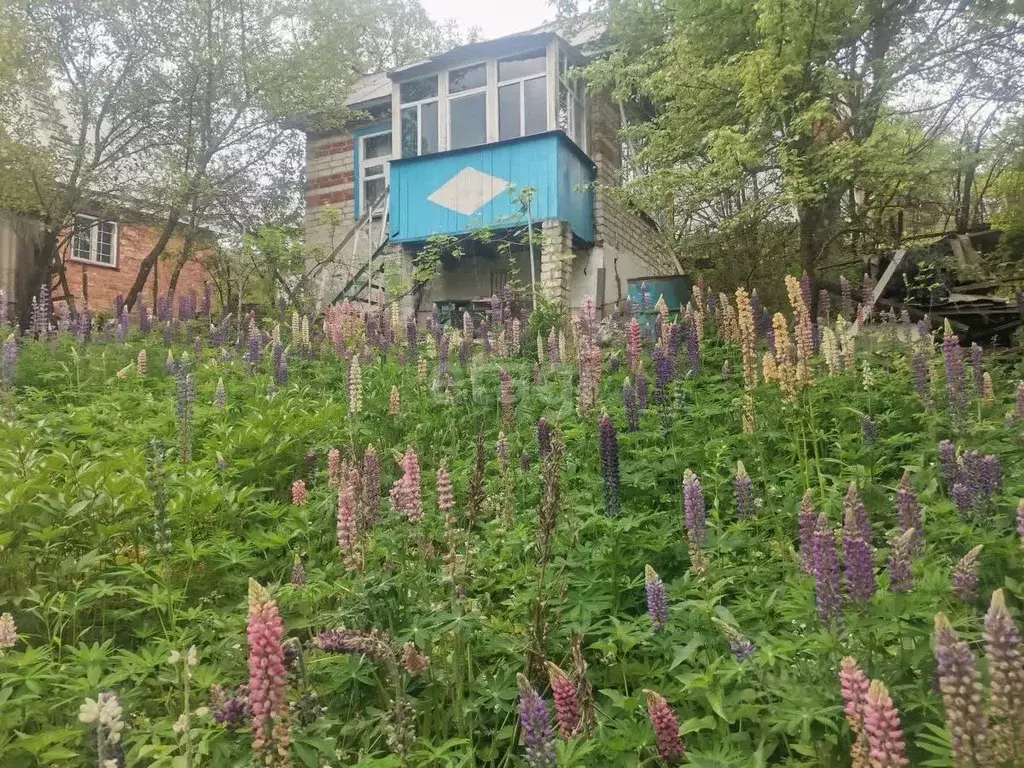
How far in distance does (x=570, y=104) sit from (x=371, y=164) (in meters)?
6.31

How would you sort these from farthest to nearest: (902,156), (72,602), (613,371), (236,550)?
(902,156)
(613,371)
(236,550)
(72,602)

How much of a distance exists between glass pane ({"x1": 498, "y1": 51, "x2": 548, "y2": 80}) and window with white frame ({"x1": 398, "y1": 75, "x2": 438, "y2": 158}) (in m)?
1.70

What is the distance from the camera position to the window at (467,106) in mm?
14758

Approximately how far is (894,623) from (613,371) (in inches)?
170

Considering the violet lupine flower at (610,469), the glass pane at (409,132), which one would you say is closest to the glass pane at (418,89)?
the glass pane at (409,132)

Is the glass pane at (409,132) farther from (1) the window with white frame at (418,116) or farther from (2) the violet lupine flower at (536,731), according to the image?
(2) the violet lupine flower at (536,731)

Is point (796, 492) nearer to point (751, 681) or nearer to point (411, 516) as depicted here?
point (751, 681)

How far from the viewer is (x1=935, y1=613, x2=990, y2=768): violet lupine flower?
1.34 meters

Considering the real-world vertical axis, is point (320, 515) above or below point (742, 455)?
below

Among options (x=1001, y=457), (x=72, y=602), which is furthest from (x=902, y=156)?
(x=72, y=602)

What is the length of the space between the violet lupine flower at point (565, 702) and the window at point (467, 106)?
14.0 meters

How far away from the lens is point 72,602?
292 centimetres

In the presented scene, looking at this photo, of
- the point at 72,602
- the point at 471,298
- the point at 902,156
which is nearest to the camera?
the point at 72,602

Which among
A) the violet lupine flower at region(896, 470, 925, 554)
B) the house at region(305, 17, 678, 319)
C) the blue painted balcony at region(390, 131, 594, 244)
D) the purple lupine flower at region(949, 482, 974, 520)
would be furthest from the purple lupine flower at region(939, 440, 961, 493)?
the blue painted balcony at region(390, 131, 594, 244)
